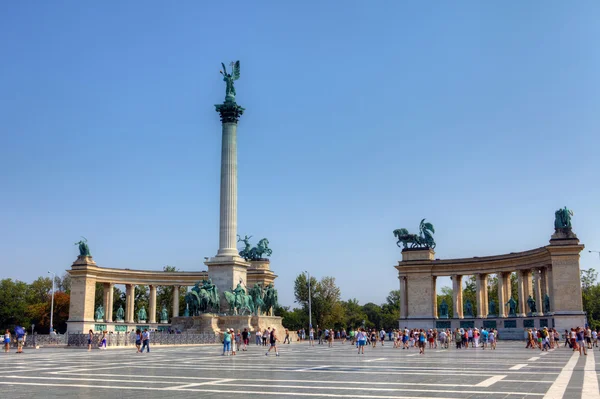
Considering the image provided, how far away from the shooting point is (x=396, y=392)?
17.9 m

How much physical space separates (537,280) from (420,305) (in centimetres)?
1849

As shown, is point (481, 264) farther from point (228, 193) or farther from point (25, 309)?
point (25, 309)

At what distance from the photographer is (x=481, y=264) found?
84438mm

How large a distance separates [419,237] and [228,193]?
126ft

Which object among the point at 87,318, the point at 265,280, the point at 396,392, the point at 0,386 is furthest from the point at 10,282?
the point at 396,392

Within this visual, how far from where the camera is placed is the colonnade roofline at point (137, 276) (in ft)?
307

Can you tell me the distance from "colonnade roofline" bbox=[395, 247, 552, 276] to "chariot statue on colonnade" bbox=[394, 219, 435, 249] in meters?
3.06

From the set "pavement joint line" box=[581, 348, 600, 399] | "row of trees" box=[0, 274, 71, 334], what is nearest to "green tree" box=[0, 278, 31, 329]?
"row of trees" box=[0, 274, 71, 334]

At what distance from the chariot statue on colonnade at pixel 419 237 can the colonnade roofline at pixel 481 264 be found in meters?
3.06

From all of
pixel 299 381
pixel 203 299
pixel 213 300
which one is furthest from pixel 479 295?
pixel 299 381

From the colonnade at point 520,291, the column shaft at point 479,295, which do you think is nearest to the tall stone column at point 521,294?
the colonnade at point 520,291

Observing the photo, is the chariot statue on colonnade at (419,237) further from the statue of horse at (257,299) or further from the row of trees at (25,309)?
the row of trees at (25,309)

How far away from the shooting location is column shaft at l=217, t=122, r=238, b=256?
2504 inches

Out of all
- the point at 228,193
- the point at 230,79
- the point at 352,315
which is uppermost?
the point at 230,79
